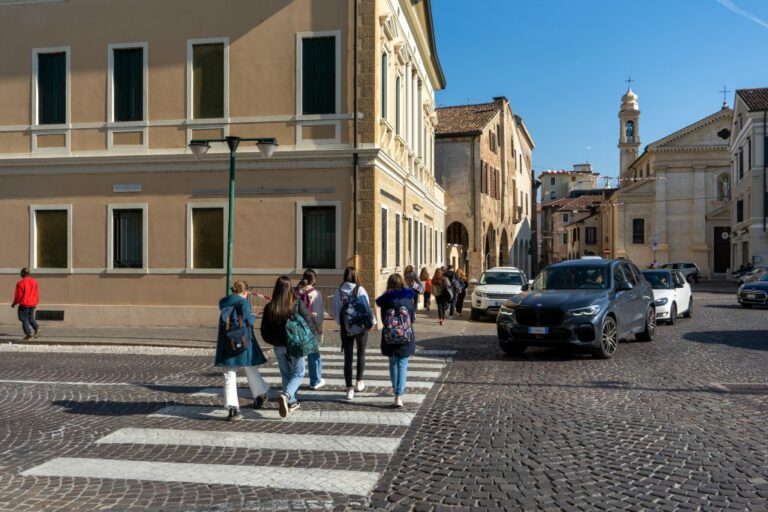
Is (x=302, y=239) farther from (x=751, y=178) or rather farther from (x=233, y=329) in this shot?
(x=751, y=178)

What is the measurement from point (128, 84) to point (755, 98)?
44677 millimetres

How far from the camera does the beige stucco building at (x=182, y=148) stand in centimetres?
1764

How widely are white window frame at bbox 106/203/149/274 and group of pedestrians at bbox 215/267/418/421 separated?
10.6 meters

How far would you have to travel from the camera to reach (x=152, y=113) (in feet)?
60.7

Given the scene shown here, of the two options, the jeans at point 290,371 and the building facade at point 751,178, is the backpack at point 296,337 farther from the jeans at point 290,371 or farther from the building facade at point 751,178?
the building facade at point 751,178

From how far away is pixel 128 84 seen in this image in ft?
61.4

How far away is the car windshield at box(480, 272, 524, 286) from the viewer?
22047mm

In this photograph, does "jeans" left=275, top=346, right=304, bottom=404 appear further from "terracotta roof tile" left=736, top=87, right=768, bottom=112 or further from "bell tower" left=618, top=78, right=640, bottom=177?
"bell tower" left=618, top=78, right=640, bottom=177

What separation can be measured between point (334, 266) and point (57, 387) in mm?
8450

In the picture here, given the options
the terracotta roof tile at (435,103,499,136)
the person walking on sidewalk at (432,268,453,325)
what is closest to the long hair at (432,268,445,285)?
the person walking on sidewalk at (432,268,453,325)

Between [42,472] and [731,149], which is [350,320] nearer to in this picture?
[42,472]

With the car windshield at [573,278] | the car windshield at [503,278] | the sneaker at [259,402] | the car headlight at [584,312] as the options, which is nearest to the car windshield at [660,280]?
the car windshield at [503,278]

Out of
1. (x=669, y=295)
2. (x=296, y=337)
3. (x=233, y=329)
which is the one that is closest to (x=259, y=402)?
(x=296, y=337)

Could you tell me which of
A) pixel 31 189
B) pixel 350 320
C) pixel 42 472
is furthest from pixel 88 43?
pixel 42 472
